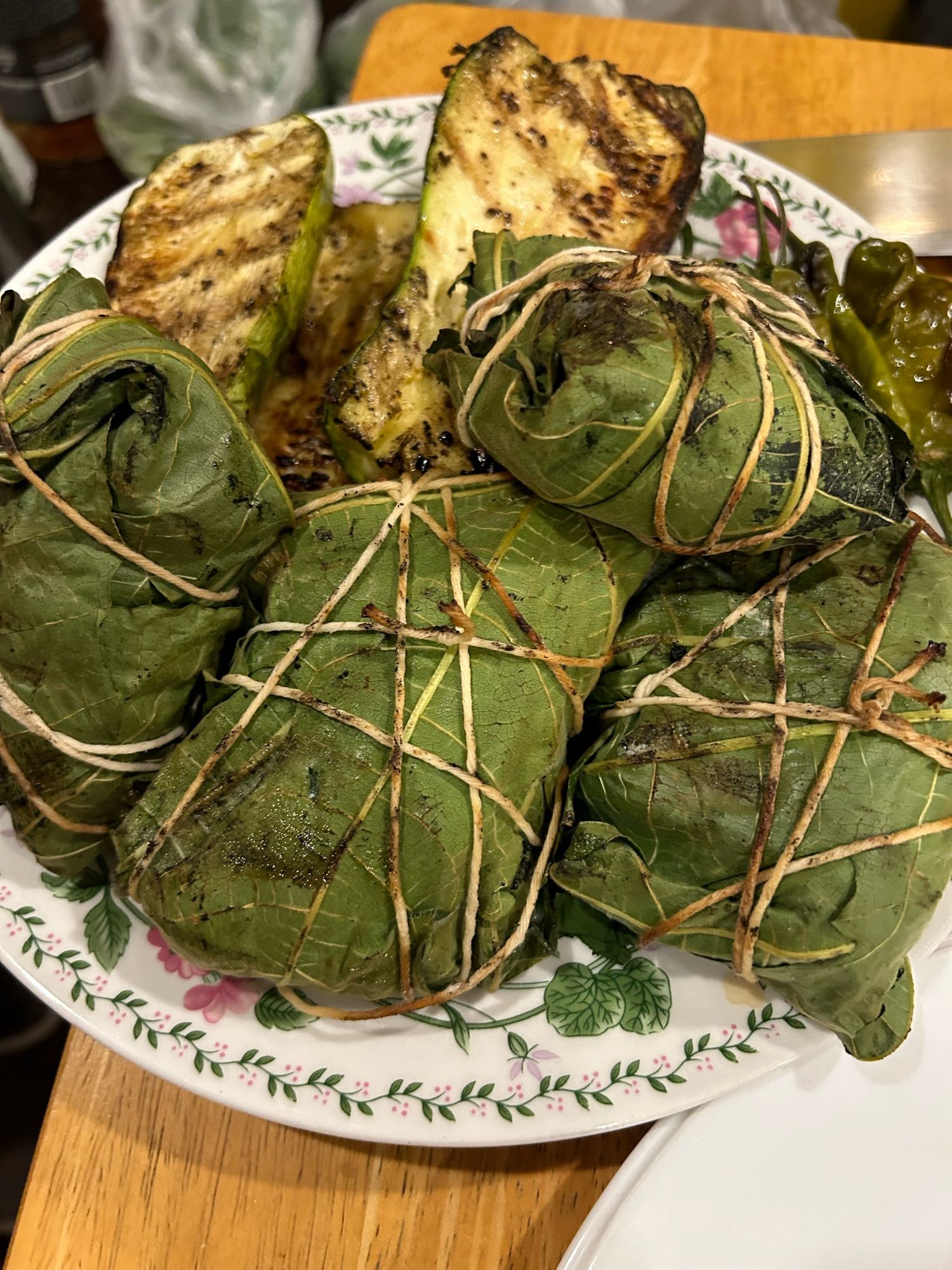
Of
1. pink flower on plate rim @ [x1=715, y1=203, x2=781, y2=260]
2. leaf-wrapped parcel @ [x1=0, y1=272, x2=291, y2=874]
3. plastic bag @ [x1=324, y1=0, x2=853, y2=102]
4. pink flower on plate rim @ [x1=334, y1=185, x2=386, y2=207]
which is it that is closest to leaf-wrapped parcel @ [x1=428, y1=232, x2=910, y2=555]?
leaf-wrapped parcel @ [x1=0, y1=272, x2=291, y2=874]

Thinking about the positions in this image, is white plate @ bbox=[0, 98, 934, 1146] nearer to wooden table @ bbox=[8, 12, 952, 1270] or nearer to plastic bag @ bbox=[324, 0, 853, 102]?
wooden table @ bbox=[8, 12, 952, 1270]

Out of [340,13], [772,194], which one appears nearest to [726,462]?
[772,194]

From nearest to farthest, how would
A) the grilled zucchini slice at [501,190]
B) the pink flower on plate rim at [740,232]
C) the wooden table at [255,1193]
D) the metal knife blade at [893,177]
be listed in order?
the wooden table at [255,1193], the grilled zucchini slice at [501,190], the pink flower on plate rim at [740,232], the metal knife blade at [893,177]

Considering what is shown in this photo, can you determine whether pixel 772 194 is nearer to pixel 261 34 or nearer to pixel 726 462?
pixel 726 462

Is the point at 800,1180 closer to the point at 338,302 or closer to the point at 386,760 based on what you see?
the point at 386,760

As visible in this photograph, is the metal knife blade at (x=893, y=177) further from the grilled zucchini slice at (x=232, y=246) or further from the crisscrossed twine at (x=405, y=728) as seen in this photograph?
the crisscrossed twine at (x=405, y=728)

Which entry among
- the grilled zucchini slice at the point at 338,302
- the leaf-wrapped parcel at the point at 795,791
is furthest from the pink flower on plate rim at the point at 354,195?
the leaf-wrapped parcel at the point at 795,791

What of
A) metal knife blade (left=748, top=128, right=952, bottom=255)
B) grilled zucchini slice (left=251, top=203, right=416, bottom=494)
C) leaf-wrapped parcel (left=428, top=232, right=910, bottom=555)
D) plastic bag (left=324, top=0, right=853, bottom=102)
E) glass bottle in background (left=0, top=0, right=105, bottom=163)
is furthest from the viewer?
glass bottle in background (left=0, top=0, right=105, bottom=163)
